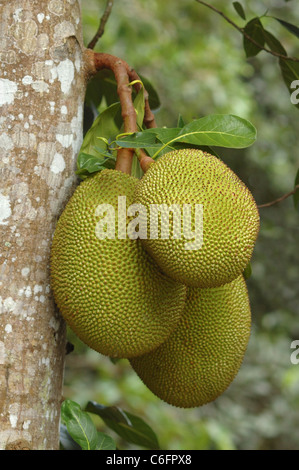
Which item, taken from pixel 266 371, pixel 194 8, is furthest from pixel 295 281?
pixel 194 8

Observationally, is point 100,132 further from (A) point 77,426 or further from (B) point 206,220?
(A) point 77,426

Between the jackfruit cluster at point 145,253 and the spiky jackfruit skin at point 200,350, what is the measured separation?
0.24ft

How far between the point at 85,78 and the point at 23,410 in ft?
2.14

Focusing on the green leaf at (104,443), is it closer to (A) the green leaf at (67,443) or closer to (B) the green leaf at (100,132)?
(A) the green leaf at (67,443)

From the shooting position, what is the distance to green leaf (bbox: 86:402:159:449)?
4.56 feet

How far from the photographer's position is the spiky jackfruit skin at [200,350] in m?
1.13

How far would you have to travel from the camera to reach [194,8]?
3.54 m

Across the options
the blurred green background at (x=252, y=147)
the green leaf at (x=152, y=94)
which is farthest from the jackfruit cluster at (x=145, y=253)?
the blurred green background at (x=252, y=147)

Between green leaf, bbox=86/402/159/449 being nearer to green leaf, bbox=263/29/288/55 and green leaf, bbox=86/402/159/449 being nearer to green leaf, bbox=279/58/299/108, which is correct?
green leaf, bbox=279/58/299/108

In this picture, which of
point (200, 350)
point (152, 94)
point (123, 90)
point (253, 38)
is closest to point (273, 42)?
point (253, 38)

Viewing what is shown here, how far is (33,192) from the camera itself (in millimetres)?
979

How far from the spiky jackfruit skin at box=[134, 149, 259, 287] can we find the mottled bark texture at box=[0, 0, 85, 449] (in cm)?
19
